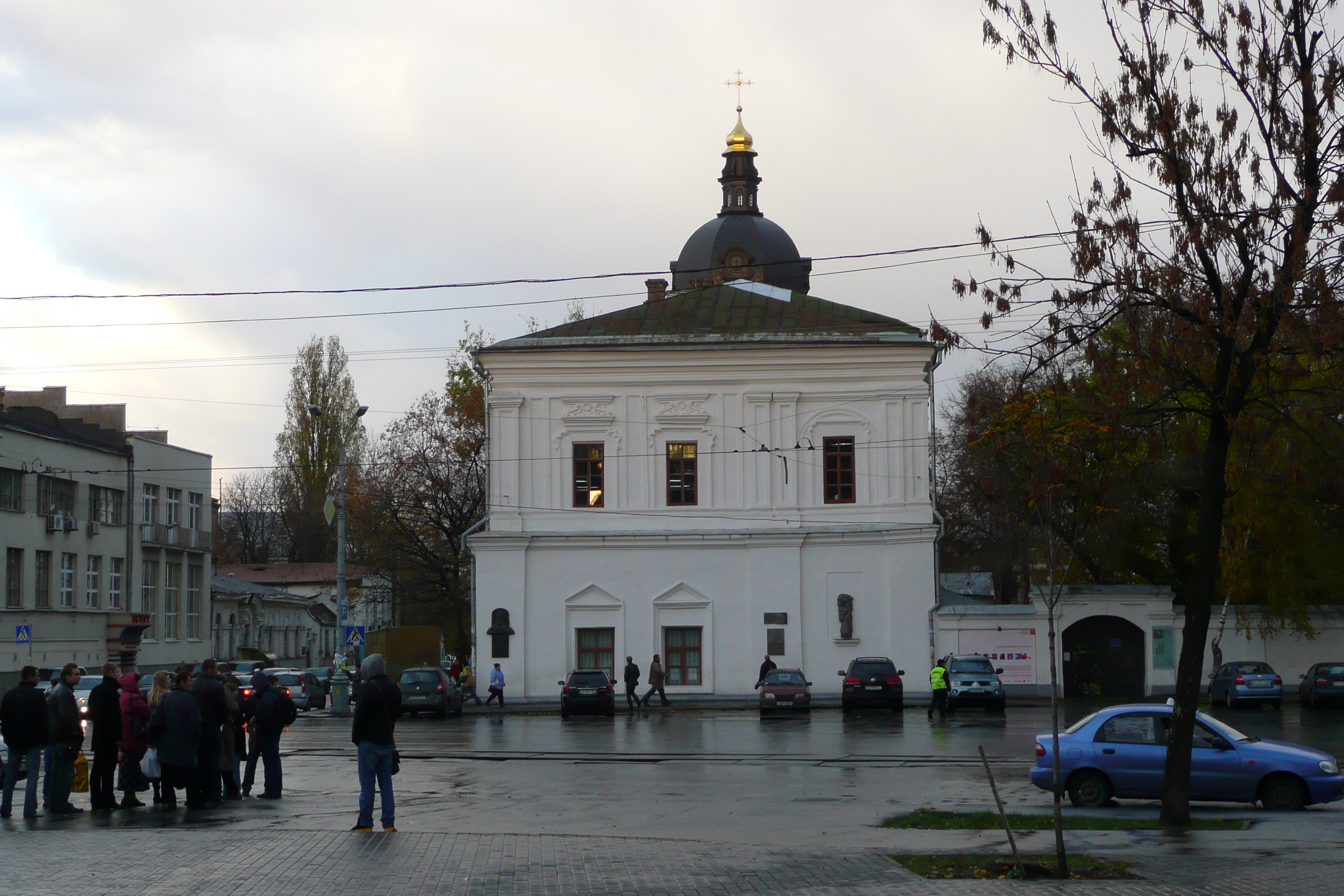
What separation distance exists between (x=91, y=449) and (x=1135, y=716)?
47994 mm

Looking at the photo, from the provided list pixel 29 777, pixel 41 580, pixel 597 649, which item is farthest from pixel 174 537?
pixel 29 777

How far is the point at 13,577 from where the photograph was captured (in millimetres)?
51844

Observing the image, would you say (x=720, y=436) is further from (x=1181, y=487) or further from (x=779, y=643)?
(x=1181, y=487)

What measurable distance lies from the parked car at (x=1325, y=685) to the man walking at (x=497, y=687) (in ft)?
75.0

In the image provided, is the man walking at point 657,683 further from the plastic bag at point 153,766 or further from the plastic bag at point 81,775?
the plastic bag at point 153,766

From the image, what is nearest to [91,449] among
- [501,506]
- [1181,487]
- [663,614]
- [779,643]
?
[501,506]

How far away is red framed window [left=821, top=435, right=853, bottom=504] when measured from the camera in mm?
46688

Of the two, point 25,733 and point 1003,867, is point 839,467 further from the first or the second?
point 1003,867

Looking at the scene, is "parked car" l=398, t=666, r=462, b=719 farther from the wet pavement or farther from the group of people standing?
the group of people standing

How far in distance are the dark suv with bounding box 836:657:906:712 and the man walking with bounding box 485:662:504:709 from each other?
1079cm

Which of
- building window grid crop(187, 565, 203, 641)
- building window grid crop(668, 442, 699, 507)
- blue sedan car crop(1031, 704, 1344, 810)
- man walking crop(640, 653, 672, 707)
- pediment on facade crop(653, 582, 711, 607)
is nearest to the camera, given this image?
blue sedan car crop(1031, 704, 1344, 810)

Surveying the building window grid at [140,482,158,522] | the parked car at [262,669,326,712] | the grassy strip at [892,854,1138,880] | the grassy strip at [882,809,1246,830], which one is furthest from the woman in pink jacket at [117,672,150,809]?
the building window grid at [140,482,158,522]

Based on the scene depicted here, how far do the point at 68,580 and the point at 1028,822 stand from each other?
1883 inches

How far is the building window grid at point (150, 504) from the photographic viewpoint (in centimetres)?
6022
